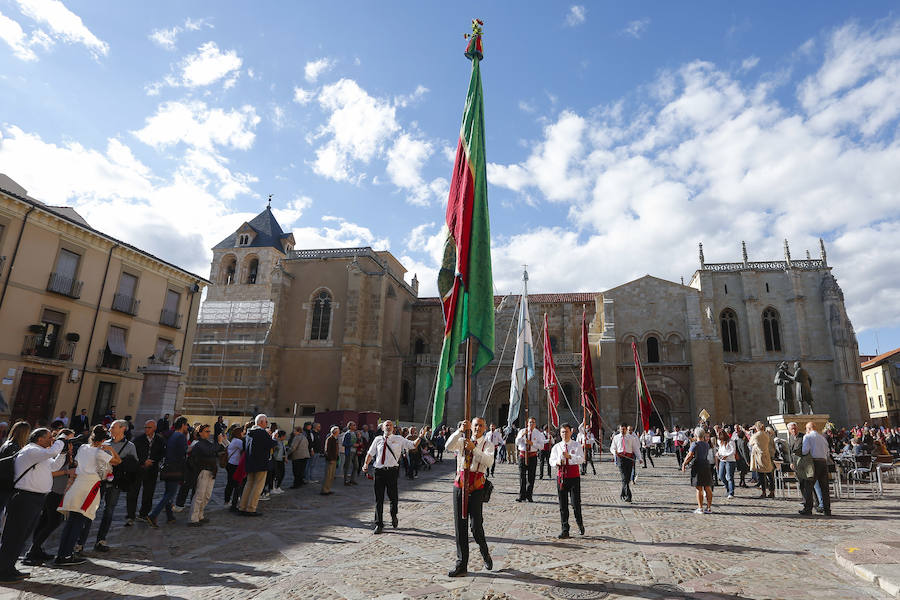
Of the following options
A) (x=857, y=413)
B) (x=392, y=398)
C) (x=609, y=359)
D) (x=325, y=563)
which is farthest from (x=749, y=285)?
(x=325, y=563)

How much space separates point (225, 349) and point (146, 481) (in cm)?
2717

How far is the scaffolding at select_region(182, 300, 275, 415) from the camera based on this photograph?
31.1 meters

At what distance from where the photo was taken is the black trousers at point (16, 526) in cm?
497

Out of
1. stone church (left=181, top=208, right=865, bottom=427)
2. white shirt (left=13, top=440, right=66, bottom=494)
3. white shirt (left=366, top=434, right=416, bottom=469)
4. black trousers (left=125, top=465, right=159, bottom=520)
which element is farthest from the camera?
stone church (left=181, top=208, right=865, bottom=427)

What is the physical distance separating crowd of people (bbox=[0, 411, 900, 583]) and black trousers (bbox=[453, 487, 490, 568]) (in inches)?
0.4

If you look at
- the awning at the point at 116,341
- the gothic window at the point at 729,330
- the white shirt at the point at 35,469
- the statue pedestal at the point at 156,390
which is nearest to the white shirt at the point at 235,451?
the white shirt at the point at 35,469

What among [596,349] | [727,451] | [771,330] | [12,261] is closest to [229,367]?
[12,261]

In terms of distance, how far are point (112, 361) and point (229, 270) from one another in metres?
22.2

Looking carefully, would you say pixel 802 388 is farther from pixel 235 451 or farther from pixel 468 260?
pixel 235 451

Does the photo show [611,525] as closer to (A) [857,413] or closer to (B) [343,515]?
(B) [343,515]

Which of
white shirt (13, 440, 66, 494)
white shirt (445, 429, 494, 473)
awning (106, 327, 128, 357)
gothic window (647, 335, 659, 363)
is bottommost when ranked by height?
white shirt (13, 440, 66, 494)

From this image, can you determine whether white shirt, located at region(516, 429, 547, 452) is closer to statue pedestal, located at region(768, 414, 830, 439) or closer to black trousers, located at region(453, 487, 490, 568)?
black trousers, located at region(453, 487, 490, 568)

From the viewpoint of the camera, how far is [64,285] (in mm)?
18688

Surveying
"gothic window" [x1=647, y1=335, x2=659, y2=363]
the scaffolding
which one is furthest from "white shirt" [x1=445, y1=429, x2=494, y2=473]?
"gothic window" [x1=647, y1=335, x2=659, y2=363]
